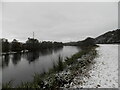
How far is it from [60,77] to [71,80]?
58 cm

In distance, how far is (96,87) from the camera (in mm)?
5492

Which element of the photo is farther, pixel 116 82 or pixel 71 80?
pixel 71 80

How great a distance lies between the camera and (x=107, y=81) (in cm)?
603

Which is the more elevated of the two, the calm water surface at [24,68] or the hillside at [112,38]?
the hillside at [112,38]

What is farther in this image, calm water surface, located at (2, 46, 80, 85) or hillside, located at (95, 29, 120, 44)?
hillside, located at (95, 29, 120, 44)

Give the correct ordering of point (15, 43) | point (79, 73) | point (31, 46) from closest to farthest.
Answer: point (79, 73) < point (15, 43) < point (31, 46)

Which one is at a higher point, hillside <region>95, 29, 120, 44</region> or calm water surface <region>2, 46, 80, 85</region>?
hillside <region>95, 29, 120, 44</region>

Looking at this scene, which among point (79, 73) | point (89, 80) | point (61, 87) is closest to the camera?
point (61, 87)

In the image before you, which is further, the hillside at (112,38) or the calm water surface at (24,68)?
the hillside at (112,38)

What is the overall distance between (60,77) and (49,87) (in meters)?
1.17

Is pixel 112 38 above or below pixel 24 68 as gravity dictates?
above

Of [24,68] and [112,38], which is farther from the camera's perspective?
[112,38]

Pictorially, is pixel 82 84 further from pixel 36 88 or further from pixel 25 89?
pixel 25 89

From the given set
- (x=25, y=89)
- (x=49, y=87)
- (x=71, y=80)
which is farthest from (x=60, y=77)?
(x=25, y=89)
